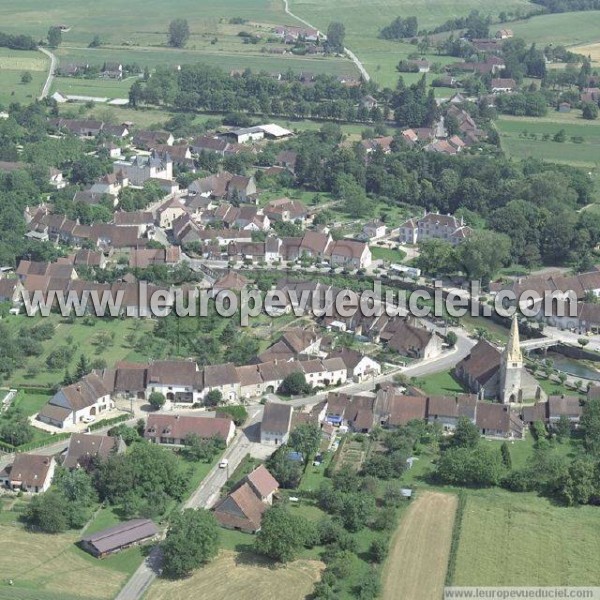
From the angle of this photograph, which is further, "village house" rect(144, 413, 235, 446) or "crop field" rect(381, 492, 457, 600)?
"village house" rect(144, 413, 235, 446)

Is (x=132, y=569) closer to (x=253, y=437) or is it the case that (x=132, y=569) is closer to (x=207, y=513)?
(x=207, y=513)

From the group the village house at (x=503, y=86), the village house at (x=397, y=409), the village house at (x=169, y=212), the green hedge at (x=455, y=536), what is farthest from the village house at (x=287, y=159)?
the green hedge at (x=455, y=536)

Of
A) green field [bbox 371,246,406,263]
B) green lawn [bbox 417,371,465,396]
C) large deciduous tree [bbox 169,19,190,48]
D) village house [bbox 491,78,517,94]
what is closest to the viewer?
green lawn [bbox 417,371,465,396]

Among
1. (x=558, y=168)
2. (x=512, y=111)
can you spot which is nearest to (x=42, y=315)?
(x=558, y=168)

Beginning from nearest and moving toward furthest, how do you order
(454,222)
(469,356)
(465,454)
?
(465,454)
(469,356)
(454,222)

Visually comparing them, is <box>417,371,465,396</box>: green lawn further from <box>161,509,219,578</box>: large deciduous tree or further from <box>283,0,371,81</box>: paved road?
<box>283,0,371,81</box>: paved road

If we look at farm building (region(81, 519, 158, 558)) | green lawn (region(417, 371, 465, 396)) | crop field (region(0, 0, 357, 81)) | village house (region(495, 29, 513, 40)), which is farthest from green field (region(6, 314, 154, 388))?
village house (region(495, 29, 513, 40))


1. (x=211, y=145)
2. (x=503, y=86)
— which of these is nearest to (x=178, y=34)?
(x=503, y=86)
